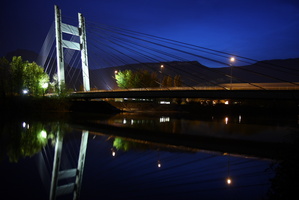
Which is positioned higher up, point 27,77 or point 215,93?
point 27,77

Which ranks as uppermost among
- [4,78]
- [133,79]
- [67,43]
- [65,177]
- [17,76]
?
[67,43]

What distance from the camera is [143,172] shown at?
9.62 metres

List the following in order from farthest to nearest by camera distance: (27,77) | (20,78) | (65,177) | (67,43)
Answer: (27,77)
(20,78)
(67,43)
(65,177)

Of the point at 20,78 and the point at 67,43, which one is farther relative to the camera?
the point at 20,78

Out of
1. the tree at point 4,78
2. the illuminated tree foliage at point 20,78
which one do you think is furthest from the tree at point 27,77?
the tree at point 4,78

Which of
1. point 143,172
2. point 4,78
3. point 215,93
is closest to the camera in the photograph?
point 143,172

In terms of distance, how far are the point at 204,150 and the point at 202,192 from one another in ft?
21.5

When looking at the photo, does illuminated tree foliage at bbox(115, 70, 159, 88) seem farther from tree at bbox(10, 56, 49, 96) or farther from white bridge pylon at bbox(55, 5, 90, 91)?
white bridge pylon at bbox(55, 5, 90, 91)

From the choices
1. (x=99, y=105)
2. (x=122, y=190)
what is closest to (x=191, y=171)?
(x=122, y=190)

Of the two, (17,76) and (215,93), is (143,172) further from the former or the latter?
(17,76)

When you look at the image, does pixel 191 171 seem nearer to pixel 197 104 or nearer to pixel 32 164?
pixel 32 164

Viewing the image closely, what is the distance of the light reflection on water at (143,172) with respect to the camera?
754cm

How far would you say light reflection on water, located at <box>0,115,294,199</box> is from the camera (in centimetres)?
754

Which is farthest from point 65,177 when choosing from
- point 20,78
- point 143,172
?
point 20,78
